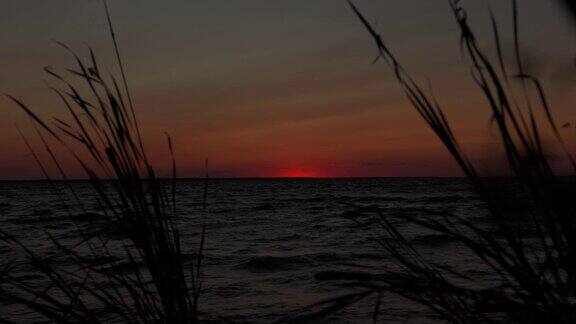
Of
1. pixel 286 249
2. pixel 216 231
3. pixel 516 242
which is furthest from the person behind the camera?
pixel 216 231

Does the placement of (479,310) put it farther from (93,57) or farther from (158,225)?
(93,57)

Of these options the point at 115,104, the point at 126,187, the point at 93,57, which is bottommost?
the point at 126,187

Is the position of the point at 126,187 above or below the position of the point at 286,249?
above

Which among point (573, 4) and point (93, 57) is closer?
point (573, 4)

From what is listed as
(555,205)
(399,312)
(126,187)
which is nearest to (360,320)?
(399,312)

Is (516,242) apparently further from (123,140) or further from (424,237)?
(424,237)

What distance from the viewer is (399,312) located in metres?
6.93

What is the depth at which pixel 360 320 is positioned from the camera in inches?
265

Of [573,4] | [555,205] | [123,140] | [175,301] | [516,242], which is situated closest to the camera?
[573,4]

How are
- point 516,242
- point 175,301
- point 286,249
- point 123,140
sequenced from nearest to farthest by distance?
point 516,242 → point 123,140 → point 175,301 → point 286,249

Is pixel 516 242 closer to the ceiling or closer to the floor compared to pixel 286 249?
closer to the ceiling

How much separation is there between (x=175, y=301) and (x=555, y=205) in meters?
1.61

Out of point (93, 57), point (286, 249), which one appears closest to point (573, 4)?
point (93, 57)

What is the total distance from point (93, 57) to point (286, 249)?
1149 centimetres
